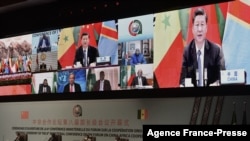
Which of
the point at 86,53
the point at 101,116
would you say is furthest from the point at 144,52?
the point at 101,116

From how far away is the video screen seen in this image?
3.21 metres

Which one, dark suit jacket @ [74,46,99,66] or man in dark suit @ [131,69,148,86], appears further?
dark suit jacket @ [74,46,99,66]

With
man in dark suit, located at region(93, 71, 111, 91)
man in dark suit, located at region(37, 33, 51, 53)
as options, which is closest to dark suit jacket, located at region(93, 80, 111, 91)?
man in dark suit, located at region(93, 71, 111, 91)

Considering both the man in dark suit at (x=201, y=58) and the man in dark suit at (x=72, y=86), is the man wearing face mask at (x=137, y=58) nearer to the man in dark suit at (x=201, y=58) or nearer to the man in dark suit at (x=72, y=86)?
the man in dark suit at (x=201, y=58)

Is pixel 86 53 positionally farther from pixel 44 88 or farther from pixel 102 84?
pixel 44 88

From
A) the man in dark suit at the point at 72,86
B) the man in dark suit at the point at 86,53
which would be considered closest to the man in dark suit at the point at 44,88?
the man in dark suit at the point at 72,86

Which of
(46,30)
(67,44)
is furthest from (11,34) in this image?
(67,44)

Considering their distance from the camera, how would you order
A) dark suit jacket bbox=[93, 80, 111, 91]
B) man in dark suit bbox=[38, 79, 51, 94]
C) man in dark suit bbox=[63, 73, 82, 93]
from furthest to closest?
man in dark suit bbox=[38, 79, 51, 94]
man in dark suit bbox=[63, 73, 82, 93]
dark suit jacket bbox=[93, 80, 111, 91]

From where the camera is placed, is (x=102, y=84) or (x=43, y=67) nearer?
(x=102, y=84)

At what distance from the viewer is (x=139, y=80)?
3.64m

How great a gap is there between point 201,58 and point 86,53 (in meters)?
1.21

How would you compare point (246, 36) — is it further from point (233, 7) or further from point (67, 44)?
point (67, 44)

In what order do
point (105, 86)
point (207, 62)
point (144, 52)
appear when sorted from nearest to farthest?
1. point (207, 62)
2. point (144, 52)
3. point (105, 86)

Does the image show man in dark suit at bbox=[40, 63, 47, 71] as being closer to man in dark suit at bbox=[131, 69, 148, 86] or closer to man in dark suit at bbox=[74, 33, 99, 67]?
man in dark suit at bbox=[74, 33, 99, 67]
